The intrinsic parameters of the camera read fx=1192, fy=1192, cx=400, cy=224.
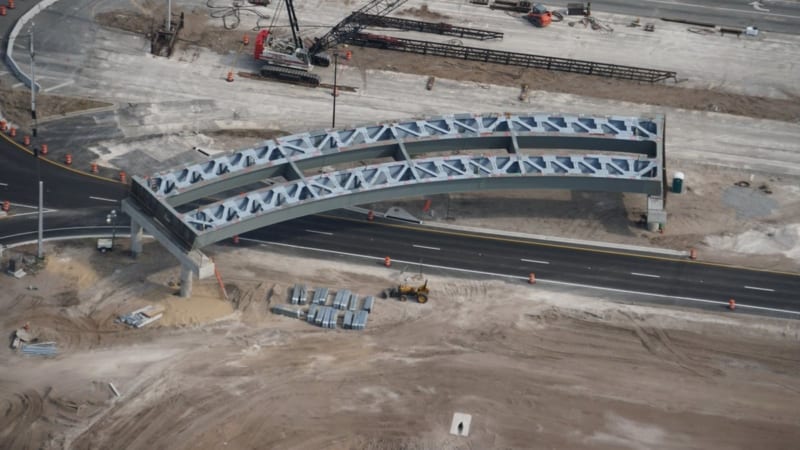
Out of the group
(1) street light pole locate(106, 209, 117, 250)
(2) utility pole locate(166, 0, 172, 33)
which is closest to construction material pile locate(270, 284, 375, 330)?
(1) street light pole locate(106, 209, 117, 250)

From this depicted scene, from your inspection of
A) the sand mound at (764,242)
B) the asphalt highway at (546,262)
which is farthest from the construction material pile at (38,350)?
the sand mound at (764,242)

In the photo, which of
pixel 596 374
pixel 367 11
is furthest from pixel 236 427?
pixel 367 11

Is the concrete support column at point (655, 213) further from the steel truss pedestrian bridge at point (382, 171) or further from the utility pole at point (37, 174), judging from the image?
the utility pole at point (37, 174)

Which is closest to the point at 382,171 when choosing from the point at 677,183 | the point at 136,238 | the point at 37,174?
the point at 136,238

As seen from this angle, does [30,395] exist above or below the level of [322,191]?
below

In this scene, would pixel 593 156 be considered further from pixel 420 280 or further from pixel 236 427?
pixel 236 427

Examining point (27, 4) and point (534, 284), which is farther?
point (27, 4)

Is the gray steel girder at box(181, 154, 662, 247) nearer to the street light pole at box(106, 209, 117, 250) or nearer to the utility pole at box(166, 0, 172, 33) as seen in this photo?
the street light pole at box(106, 209, 117, 250)
